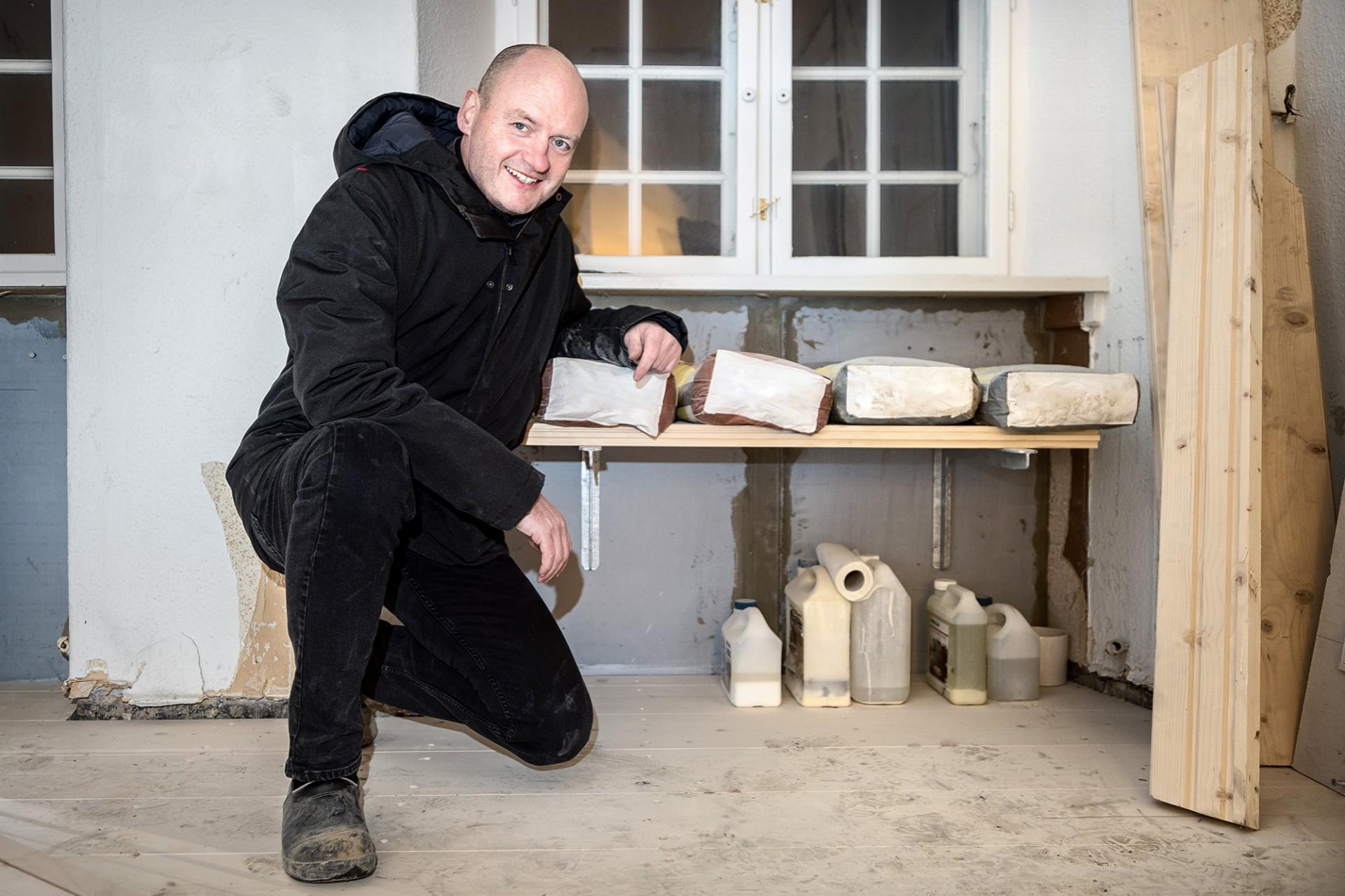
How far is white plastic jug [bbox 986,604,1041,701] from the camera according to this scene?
248 cm

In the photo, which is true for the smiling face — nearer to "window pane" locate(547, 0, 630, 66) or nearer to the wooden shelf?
the wooden shelf

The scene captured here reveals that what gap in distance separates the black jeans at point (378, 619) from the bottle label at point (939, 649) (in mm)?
980

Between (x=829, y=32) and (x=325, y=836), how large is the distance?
2278mm

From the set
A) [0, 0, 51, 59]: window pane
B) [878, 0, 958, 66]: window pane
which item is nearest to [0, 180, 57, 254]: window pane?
[0, 0, 51, 59]: window pane

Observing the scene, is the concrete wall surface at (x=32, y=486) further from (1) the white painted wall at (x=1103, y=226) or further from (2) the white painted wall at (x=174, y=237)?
(1) the white painted wall at (x=1103, y=226)

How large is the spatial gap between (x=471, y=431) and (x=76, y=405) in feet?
4.04

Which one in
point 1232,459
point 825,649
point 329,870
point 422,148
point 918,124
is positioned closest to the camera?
point 329,870

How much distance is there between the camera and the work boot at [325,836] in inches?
58.0

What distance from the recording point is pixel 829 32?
9.13ft

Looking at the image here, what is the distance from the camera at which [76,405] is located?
7.64ft

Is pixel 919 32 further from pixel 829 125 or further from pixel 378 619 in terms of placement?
pixel 378 619

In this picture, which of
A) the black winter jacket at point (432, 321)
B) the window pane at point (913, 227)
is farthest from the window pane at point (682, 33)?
the black winter jacket at point (432, 321)

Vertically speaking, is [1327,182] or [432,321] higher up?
[1327,182]

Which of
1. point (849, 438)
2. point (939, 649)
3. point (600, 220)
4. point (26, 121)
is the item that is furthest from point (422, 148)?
point (939, 649)
